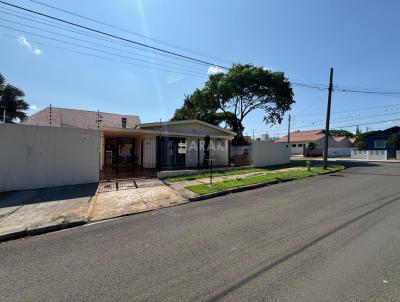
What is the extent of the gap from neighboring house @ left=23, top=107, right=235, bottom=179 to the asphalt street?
11695 millimetres

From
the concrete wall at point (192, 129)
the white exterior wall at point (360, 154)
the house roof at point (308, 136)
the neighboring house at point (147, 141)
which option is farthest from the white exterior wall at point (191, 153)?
the house roof at point (308, 136)

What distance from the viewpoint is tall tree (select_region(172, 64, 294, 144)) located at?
3130 centimetres

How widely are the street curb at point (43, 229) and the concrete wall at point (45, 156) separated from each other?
18.5 feet

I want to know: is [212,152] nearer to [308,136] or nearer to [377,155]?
[377,155]

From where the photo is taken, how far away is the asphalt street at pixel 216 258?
3197 mm

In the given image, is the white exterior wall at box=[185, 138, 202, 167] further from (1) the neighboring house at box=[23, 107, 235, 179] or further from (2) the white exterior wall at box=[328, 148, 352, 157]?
(2) the white exterior wall at box=[328, 148, 352, 157]

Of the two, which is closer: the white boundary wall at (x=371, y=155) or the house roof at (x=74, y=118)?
the house roof at (x=74, y=118)

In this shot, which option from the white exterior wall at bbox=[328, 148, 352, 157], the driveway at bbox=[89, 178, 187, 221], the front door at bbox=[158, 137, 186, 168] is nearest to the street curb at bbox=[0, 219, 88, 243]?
the driveway at bbox=[89, 178, 187, 221]

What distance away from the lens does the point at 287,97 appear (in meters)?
32.8

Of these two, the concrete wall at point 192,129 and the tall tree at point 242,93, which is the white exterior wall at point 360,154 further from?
the concrete wall at point 192,129

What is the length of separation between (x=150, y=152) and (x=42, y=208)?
1114cm

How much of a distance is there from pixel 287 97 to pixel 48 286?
3354 centimetres

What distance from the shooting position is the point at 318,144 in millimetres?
49312

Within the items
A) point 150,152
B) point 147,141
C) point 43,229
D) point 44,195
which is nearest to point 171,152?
point 150,152
